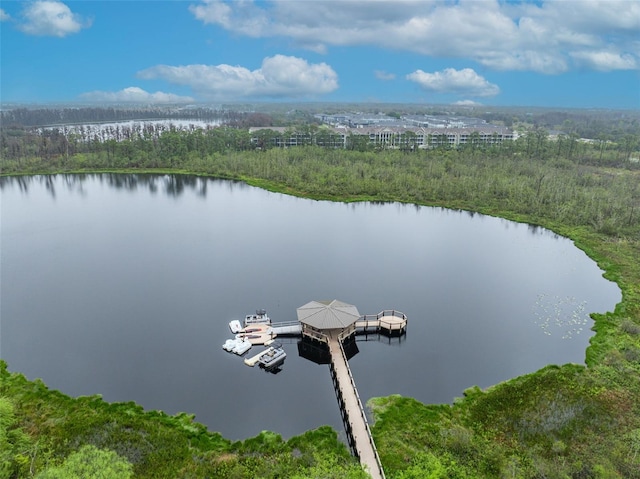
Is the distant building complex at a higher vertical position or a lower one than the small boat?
higher

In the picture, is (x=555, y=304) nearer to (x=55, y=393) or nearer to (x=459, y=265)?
(x=459, y=265)

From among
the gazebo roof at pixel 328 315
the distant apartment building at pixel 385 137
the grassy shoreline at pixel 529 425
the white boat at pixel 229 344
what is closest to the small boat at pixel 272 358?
the white boat at pixel 229 344

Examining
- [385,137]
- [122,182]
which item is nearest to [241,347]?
[122,182]

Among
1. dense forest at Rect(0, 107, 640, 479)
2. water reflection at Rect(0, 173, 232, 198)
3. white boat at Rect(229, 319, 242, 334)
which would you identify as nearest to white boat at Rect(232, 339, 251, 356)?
white boat at Rect(229, 319, 242, 334)

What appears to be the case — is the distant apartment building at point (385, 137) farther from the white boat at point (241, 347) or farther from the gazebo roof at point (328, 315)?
the white boat at point (241, 347)

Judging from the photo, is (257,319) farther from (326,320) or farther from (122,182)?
(122,182)

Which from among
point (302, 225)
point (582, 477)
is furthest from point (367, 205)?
point (582, 477)

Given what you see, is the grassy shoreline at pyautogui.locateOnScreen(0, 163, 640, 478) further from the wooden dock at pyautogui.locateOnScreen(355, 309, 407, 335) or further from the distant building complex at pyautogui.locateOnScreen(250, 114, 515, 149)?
the distant building complex at pyautogui.locateOnScreen(250, 114, 515, 149)
